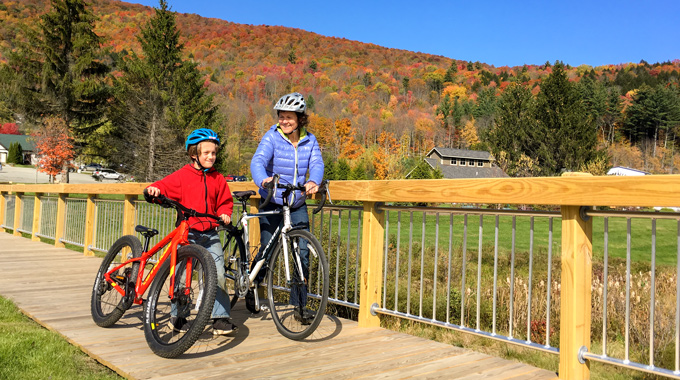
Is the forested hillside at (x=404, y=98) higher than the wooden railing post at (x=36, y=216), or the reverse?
the forested hillside at (x=404, y=98)

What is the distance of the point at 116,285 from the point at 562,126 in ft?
158

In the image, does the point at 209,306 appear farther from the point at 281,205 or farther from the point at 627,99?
the point at 627,99

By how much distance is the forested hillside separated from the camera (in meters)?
47.6

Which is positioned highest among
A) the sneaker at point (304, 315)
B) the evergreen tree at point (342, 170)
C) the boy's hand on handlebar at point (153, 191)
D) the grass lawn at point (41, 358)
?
the evergreen tree at point (342, 170)

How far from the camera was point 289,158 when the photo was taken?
4074 mm

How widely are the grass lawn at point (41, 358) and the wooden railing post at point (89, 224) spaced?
15.8ft

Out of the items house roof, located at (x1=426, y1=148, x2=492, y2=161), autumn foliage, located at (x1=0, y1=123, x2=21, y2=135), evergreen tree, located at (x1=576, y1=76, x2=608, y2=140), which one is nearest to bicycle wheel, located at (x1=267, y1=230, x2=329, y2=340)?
house roof, located at (x1=426, y1=148, x2=492, y2=161)

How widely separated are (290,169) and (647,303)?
16.7ft

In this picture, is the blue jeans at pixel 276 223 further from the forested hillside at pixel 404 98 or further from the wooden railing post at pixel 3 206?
the forested hillside at pixel 404 98

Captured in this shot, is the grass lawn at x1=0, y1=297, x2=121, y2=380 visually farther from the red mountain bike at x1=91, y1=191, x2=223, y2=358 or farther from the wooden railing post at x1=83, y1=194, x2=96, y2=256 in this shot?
the wooden railing post at x1=83, y1=194, x2=96, y2=256

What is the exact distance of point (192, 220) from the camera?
3.52 meters

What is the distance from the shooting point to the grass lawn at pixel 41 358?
9.59 ft

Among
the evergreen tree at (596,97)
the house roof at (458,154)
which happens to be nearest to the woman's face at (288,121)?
the house roof at (458,154)

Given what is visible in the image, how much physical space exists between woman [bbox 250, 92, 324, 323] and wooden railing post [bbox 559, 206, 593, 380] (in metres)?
1.74
